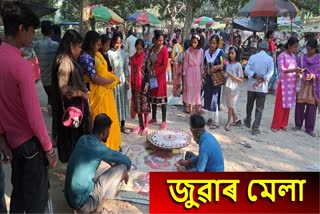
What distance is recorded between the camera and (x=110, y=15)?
14531 mm

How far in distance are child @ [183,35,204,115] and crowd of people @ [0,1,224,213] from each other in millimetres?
153

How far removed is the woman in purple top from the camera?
5.37 metres

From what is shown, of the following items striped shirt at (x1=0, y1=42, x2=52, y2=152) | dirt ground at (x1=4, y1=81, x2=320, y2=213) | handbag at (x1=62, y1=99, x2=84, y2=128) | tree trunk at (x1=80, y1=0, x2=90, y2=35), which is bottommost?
dirt ground at (x1=4, y1=81, x2=320, y2=213)

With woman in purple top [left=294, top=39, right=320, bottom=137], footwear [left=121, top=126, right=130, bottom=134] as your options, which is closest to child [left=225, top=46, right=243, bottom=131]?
woman in purple top [left=294, top=39, right=320, bottom=137]

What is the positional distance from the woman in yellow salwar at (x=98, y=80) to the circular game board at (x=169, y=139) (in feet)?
2.21

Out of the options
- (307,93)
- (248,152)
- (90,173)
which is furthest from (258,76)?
(90,173)

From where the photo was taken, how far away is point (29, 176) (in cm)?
219

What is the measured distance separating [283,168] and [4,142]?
3437 millimetres

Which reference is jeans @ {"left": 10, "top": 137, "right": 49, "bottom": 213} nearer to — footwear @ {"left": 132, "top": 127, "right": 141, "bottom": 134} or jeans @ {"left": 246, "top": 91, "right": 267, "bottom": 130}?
footwear @ {"left": 132, "top": 127, "right": 141, "bottom": 134}

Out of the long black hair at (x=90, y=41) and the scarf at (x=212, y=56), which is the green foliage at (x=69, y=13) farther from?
the long black hair at (x=90, y=41)

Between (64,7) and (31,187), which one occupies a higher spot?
(64,7)

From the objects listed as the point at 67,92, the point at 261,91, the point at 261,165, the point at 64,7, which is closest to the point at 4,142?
the point at 67,92

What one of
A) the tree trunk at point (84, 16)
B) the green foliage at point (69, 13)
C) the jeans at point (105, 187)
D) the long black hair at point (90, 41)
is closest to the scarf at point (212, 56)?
the long black hair at point (90, 41)

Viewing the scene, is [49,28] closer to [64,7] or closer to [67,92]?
[67,92]
